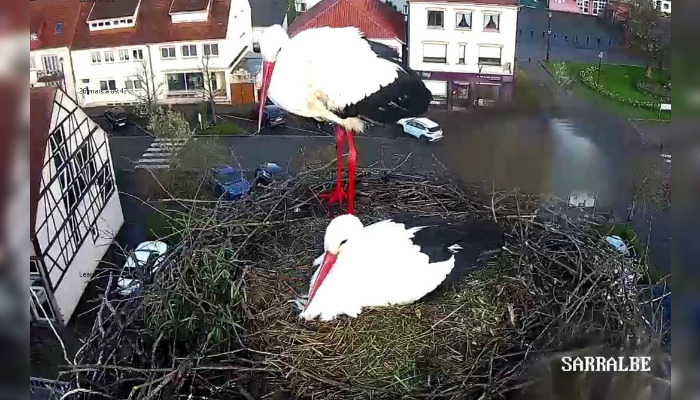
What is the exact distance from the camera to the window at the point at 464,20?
2.65 m

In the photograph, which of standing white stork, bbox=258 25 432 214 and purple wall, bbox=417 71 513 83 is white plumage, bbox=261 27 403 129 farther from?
purple wall, bbox=417 71 513 83

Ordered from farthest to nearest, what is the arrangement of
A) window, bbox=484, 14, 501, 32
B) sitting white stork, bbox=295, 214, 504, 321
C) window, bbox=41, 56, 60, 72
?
1. window, bbox=41, 56, 60, 72
2. window, bbox=484, 14, 501, 32
3. sitting white stork, bbox=295, 214, 504, 321

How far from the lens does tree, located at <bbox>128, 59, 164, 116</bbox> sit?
11.5 feet

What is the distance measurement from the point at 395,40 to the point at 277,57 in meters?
0.65

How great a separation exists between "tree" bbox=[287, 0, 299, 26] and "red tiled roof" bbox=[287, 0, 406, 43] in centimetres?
8

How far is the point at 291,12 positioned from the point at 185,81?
30.8 inches

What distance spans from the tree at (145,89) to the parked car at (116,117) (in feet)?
0.27

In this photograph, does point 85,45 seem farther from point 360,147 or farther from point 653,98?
point 653,98

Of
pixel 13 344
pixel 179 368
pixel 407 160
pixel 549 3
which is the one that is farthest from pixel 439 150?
pixel 13 344

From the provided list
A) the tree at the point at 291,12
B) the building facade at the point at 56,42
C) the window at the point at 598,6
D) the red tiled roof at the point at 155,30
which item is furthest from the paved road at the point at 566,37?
the building facade at the point at 56,42

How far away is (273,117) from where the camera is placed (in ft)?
11.1

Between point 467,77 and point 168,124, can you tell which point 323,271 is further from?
point 168,124

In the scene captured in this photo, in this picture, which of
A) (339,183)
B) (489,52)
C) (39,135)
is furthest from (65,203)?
(489,52)

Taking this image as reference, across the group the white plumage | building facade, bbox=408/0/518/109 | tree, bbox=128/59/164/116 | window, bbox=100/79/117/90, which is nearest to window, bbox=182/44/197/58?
tree, bbox=128/59/164/116
